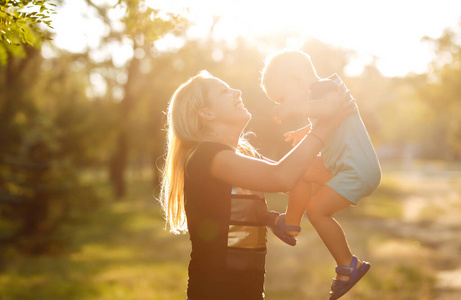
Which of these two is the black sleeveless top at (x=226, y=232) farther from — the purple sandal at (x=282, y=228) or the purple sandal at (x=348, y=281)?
the purple sandal at (x=348, y=281)

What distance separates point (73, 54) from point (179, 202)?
28629 mm

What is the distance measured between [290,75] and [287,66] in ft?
0.17

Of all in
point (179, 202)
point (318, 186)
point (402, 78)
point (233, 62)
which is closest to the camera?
point (318, 186)

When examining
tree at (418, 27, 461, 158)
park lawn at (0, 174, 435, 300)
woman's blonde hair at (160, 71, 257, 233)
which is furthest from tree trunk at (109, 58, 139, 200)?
woman's blonde hair at (160, 71, 257, 233)

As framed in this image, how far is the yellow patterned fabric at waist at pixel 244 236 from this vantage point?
2928 millimetres

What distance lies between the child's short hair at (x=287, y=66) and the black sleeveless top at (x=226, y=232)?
47 cm

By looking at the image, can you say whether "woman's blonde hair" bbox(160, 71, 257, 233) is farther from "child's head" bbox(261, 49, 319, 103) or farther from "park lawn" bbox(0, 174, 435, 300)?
"park lawn" bbox(0, 174, 435, 300)

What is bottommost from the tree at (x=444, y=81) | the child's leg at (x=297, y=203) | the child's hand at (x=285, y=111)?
the child's leg at (x=297, y=203)

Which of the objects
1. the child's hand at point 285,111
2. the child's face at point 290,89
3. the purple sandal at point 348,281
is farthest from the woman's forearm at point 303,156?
the purple sandal at point 348,281

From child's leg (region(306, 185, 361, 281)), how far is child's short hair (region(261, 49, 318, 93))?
2.07 feet

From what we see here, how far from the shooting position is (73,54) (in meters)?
30.0

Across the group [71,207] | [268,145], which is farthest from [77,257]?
[268,145]

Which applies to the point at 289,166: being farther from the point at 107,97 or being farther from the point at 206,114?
the point at 107,97

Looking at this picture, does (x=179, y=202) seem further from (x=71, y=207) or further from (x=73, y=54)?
(x=73, y=54)
